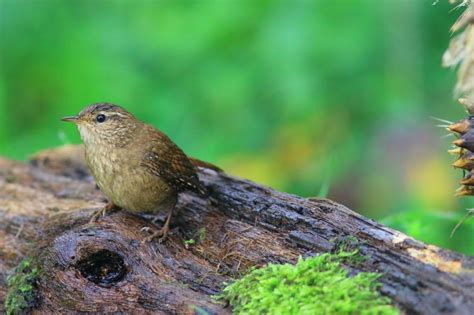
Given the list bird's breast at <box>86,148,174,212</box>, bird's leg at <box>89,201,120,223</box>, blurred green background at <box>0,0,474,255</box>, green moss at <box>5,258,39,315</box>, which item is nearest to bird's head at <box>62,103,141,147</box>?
bird's breast at <box>86,148,174,212</box>

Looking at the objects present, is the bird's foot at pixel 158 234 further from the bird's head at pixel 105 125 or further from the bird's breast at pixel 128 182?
the bird's head at pixel 105 125

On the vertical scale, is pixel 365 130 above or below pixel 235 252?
above

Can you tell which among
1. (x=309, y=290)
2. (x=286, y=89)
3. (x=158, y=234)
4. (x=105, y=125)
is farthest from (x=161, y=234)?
(x=286, y=89)

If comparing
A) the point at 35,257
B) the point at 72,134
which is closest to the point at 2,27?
the point at 72,134

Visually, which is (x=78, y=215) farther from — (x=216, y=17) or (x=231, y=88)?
(x=216, y=17)

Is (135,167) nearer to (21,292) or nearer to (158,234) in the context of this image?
(158,234)

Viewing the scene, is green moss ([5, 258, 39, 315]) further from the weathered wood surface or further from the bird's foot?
the bird's foot
